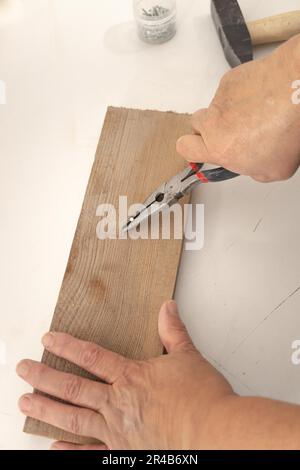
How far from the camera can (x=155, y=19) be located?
1.48m

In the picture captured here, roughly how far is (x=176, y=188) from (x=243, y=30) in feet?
1.80

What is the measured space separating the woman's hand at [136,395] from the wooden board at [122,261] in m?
0.04

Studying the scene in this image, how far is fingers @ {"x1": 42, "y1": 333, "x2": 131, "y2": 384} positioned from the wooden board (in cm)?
3

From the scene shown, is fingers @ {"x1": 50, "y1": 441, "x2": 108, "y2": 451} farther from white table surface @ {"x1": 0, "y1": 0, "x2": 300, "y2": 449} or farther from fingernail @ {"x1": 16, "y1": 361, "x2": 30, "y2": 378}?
fingernail @ {"x1": 16, "y1": 361, "x2": 30, "y2": 378}

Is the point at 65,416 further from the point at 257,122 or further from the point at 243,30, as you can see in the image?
the point at 243,30

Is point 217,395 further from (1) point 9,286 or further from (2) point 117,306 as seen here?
(1) point 9,286

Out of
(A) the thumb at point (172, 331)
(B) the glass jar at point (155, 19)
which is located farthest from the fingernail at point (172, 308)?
(B) the glass jar at point (155, 19)

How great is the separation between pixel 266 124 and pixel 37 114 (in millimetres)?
693

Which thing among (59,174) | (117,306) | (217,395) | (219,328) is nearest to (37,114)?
(59,174)

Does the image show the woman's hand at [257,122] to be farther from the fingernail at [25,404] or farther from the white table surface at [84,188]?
the fingernail at [25,404]

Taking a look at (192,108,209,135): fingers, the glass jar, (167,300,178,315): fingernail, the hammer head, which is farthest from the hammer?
(167,300,178,315): fingernail

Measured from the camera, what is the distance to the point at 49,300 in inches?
45.9

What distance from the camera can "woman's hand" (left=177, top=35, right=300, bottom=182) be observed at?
0.95 meters

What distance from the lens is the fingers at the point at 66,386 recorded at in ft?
3.25
